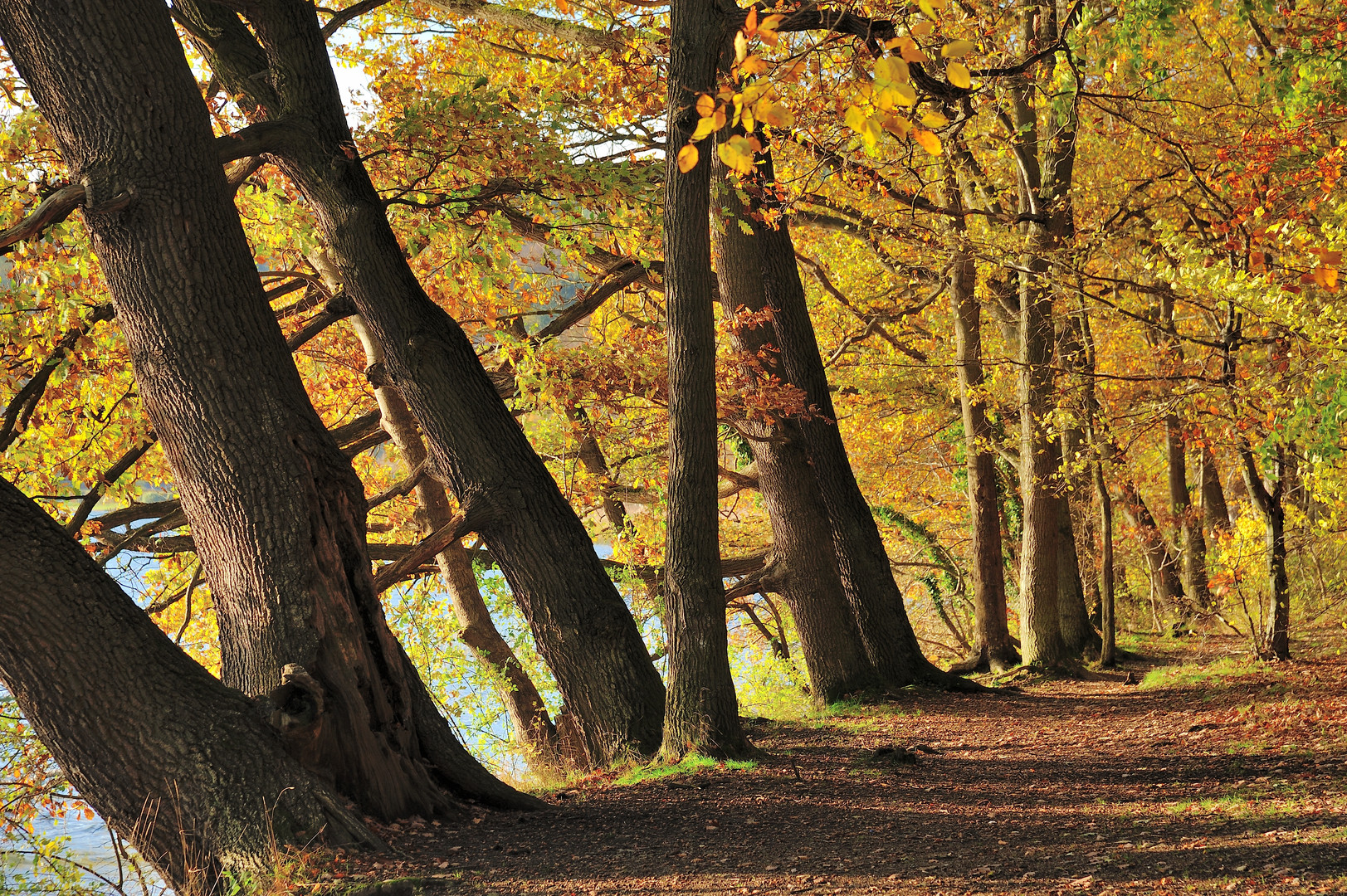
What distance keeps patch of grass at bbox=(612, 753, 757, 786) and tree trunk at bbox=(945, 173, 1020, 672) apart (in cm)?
718

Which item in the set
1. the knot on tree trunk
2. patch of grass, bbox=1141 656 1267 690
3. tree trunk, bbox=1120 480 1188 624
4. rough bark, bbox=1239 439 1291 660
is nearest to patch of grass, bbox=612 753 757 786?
the knot on tree trunk

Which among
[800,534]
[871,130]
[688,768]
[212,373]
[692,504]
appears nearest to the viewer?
[871,130]

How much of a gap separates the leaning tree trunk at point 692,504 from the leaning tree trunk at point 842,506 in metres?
3.49

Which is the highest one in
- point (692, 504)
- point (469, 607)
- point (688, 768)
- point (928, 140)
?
point (928, 140)

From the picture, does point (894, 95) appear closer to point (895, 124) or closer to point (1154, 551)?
point (895, 124)

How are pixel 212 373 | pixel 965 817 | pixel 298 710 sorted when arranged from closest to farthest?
pixel 298 710, pixel 212 373, pixel 965 817

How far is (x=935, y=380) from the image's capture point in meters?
15.8

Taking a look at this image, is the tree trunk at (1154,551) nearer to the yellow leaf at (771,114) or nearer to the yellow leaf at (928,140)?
the yellow leaf at (928,140)

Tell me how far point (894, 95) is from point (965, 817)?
4246 millimetres

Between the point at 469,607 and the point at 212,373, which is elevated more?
the point at 212,373

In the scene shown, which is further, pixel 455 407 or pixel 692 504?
pixel 455 407

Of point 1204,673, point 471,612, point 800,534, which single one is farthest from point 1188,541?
point 471,612

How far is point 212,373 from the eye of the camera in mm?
5367

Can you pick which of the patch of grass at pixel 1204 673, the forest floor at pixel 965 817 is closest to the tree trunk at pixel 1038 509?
the patch of grass at pixel 1204 673
